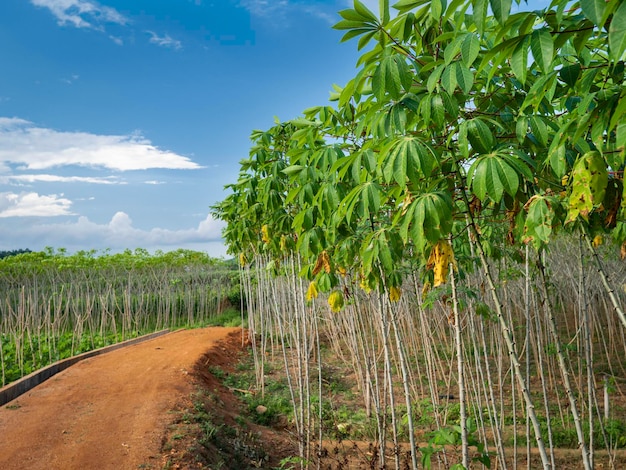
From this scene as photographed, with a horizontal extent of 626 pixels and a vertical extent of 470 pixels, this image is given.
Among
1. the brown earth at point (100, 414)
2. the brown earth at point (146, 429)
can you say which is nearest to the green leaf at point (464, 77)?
the brown earth at point (146, 429)

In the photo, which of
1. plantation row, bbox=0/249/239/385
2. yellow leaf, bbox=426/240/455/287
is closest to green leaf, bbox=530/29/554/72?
yellow leaf, bbox=426/240/455/287

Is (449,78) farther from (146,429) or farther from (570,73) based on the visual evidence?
(146,429)

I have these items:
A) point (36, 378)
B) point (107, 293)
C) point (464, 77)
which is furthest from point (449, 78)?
point (107, 293)

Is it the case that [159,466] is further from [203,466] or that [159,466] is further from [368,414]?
[368,414]

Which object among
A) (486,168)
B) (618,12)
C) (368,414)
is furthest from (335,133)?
(368,414)

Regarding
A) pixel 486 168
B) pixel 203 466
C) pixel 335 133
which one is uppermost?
pixel 335 133

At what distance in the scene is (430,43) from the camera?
172 cm

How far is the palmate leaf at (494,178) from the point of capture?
55.1 inches

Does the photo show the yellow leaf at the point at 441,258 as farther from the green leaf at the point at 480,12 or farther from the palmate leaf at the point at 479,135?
the green leaf at the point at 480,12

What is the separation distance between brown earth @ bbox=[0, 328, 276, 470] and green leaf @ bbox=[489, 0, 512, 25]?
421 centimetres

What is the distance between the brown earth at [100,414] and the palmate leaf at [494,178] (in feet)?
12.5

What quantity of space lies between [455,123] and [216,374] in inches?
279

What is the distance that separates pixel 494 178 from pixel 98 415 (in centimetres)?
533

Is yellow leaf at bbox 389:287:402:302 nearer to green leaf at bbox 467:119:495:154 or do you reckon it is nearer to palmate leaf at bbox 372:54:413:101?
green leaf at bbox 467:119:495:154
